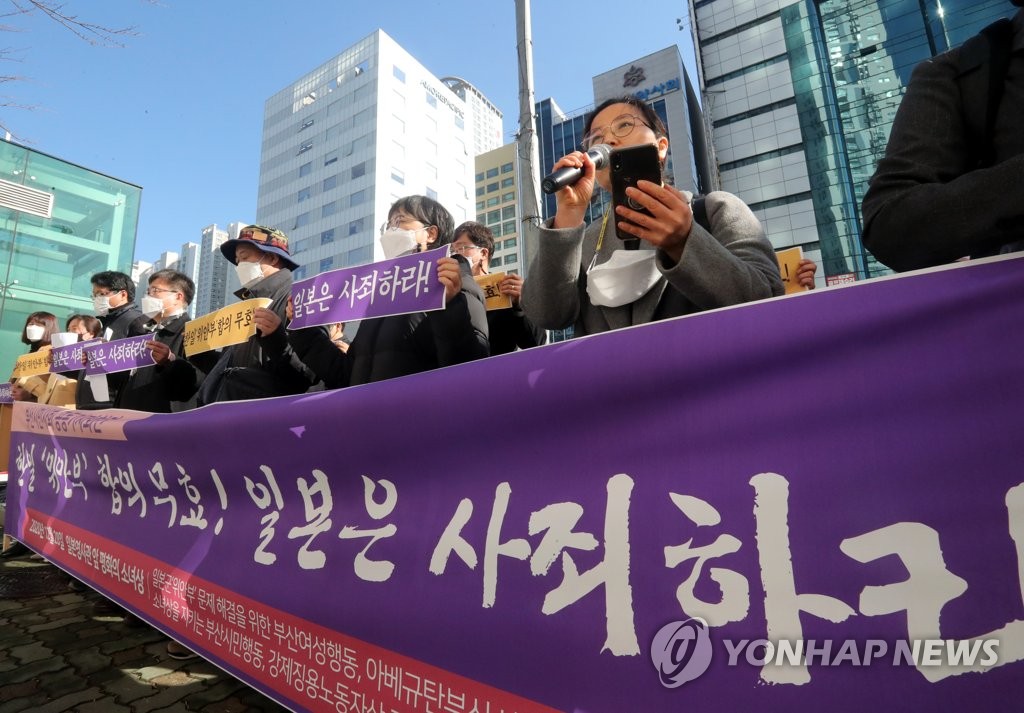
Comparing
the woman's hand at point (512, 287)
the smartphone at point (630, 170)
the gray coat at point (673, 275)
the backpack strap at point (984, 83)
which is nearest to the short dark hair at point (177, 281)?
the woman's hand at point (512, 287)

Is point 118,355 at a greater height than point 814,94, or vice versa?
point 814,94

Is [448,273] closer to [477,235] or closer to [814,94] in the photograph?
[477,235]

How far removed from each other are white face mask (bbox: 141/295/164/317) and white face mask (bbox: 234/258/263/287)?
0.89 metres

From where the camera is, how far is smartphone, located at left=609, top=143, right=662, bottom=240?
50.3 inches

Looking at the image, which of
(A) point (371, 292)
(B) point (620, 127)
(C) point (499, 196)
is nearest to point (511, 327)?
(A) point (371, 292)

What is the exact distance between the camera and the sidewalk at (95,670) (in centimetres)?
184

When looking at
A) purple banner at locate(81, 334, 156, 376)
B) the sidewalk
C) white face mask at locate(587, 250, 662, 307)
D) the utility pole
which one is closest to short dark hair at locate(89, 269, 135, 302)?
purple banner at locate(81, 334, 156, 376)

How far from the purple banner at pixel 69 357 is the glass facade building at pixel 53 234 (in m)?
6.94

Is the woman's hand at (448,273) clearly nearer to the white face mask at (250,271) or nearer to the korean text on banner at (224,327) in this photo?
the korean text on banner at (224,327)

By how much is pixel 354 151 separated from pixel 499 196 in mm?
28518

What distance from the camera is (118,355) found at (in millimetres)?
3312

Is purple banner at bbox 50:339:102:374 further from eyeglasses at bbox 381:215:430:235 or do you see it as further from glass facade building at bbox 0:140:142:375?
glass facade building at bbox 0:140:142:375

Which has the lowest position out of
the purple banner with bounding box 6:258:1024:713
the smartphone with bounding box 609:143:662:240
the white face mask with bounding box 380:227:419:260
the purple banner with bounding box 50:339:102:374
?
the purple banner with bounding box 6:258:1024:713

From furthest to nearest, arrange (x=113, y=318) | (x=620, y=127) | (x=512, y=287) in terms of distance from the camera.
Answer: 1. (x=113, y=318)
2. (x=512, y=287)
3. (x=620, y=127)
